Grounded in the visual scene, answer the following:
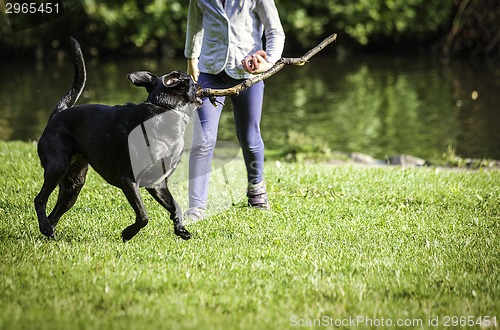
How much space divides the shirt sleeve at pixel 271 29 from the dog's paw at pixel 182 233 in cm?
157

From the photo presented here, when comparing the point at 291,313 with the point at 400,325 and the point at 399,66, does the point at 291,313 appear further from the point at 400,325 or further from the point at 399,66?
the point at 399,66

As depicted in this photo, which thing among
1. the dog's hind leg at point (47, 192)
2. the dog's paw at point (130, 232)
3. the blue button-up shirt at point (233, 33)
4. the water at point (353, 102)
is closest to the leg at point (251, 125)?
the blue button-up shirt at point (233, 33)

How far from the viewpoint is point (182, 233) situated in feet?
17.3

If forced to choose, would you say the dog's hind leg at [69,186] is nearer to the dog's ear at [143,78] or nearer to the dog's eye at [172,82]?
the dog's ear at [143,78]

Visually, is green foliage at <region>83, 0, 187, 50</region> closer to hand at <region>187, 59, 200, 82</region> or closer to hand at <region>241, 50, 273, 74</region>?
hand at <region>187, 59, 200, 82</region>

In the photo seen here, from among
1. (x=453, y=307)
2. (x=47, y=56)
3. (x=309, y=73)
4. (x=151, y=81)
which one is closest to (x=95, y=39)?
(x=47, y=56)

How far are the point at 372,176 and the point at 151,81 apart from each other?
139 inches

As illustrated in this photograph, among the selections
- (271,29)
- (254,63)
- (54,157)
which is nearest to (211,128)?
(254,63)

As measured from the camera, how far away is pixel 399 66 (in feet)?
78.1

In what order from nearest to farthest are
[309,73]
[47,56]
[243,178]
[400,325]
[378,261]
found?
1. [400,325]
2. [378,261]
3. [243,178]
4. [309,73]
5. [47,56]

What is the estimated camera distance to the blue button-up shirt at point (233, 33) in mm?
5945

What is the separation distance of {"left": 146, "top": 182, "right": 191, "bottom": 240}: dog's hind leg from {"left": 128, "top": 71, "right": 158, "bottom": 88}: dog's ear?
71cm

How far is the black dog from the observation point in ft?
16.0

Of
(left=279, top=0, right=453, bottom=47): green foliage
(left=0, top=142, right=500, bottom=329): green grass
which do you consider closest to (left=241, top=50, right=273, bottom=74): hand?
(left=0, top=142, right=500, bottom=329): green grass
